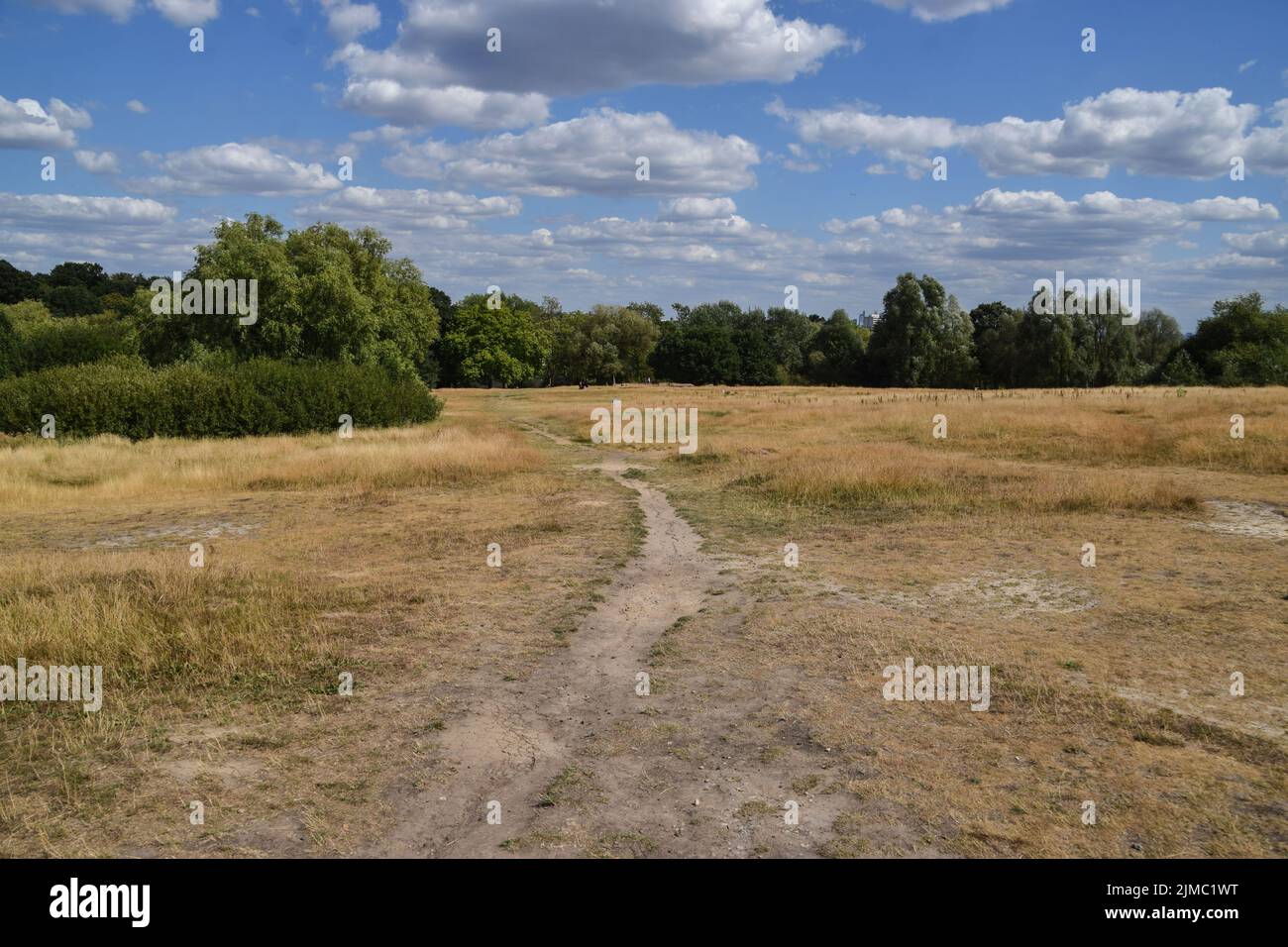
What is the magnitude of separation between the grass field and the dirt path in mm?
142

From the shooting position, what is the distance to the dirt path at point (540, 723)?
5.73 metres

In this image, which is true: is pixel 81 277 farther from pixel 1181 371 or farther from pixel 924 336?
pixel 1181 371

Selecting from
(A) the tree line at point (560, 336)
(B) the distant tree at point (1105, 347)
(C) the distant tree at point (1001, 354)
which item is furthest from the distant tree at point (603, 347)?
(B) the distant tree at point (1105, 347)

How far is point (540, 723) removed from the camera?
25.0 feet

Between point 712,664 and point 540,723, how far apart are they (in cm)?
231

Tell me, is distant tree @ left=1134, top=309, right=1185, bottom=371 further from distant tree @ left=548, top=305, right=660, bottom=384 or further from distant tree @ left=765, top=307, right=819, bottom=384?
distant tree @ left=548, top=305, right=660, bottom=384

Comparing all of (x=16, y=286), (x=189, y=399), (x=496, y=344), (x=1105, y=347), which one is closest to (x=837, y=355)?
(x=1105, y=347)

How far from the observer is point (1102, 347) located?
80.8 meters

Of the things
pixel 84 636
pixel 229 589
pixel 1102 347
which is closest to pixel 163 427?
pixel 229 589

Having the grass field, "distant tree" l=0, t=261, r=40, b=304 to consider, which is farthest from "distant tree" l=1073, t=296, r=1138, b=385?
"distant tree" l=0, t=261, r=40, b=304

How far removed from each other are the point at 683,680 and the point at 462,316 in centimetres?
9192

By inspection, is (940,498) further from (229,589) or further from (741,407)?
A: (741,407)

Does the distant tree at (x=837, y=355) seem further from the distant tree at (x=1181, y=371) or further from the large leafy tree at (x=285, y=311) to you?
the large leafy tree at (x=285, y=311)

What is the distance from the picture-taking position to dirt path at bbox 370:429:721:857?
5730 millimetres
